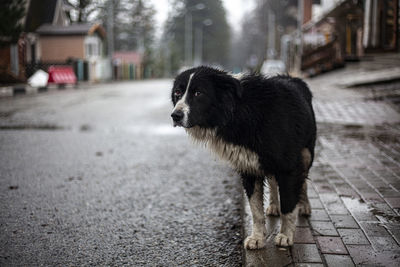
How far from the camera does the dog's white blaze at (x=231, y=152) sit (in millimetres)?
3123

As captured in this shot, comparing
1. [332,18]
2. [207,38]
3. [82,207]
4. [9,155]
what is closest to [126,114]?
[9,155]

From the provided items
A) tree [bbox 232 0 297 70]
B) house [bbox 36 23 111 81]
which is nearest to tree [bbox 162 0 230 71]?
tree [bbox 232 0 297 70]

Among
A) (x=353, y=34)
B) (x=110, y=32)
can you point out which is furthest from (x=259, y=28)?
(x=353, y=34)

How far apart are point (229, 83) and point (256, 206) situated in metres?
0.97

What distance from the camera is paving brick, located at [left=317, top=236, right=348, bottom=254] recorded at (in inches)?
117

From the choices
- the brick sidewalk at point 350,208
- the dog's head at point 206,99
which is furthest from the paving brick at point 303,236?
the dog's head at point 206,99

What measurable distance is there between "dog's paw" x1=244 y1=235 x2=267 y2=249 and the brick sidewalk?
0.20ft

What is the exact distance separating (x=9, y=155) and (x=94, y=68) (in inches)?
1393

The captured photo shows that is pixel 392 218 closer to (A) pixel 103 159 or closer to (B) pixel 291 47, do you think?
→ (A) pixel 103 159

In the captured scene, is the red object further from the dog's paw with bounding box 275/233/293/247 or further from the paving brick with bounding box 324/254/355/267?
Result: the paving brick with bounding box 324/254/355/267

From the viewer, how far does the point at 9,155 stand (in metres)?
6.79

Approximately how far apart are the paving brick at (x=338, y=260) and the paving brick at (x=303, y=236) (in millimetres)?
279

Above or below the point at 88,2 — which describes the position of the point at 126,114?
below

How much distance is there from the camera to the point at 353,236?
3.20 metres
